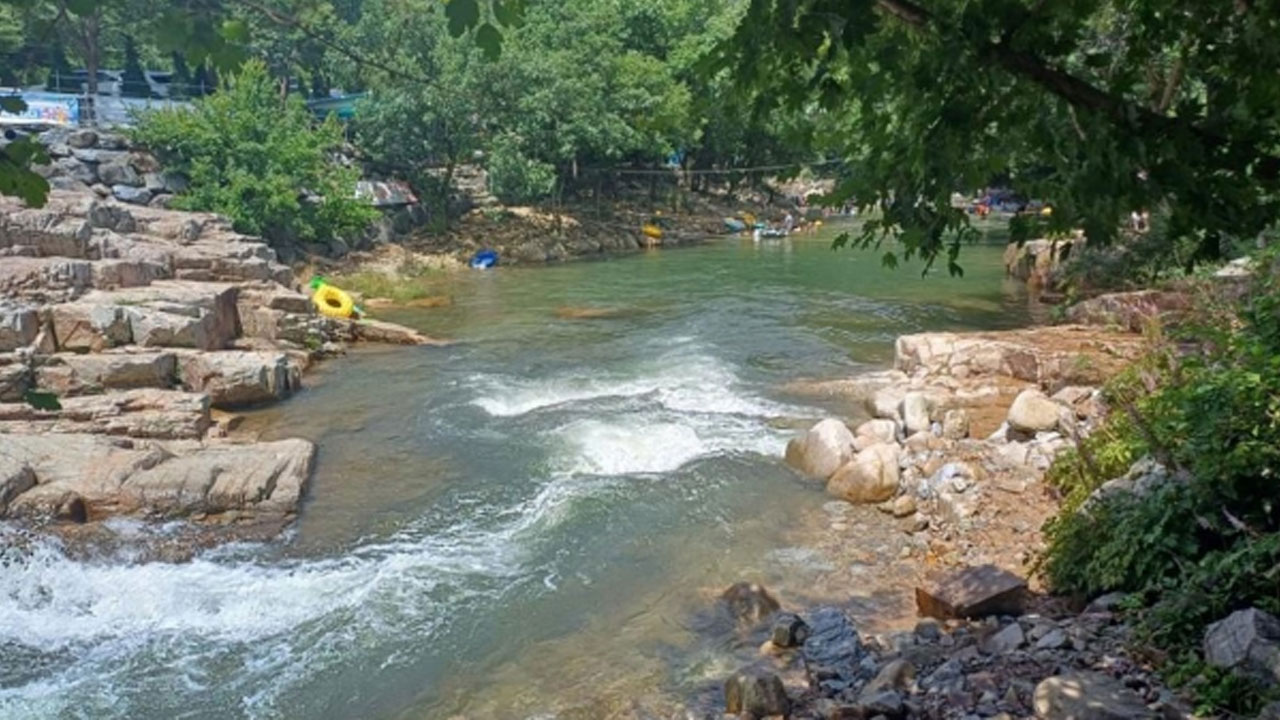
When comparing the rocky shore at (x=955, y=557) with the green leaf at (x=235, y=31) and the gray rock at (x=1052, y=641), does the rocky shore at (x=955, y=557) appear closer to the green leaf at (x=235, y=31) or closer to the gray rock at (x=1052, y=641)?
the gray rock at (x=1052, y=641)

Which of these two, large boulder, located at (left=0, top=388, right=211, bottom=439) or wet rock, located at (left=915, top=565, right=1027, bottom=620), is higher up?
wet rock, located at (left=915, top=565, right=1027, bottom=620)

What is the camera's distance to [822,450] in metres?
9.85

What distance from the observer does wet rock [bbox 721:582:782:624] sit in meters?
6.85

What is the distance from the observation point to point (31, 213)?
53.0ft

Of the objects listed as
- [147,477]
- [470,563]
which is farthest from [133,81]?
[470,563]

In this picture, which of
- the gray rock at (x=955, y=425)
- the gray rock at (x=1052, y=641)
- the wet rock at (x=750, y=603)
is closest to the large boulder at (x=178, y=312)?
the wet rock at (x=750, y=603)

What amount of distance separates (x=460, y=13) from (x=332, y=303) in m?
17.9

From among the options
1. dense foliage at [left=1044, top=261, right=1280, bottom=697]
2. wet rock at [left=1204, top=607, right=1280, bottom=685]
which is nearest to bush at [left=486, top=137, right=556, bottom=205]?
dense foliage at [left=1044, top=261, right=1280, bottom=697]

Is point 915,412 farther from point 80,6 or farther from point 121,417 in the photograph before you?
point 80,6

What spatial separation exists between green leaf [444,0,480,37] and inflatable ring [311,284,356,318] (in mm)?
17024

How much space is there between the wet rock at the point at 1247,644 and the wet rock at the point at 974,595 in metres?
1.77

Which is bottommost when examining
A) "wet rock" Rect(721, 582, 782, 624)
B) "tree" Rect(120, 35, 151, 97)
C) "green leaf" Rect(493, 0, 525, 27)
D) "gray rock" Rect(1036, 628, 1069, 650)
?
"wet rock" Rect(721, 582, 782, 624)

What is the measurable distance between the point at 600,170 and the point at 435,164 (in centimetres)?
598

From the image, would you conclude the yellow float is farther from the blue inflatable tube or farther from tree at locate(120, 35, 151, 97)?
tree at locate(120, 35, 151, 97)
